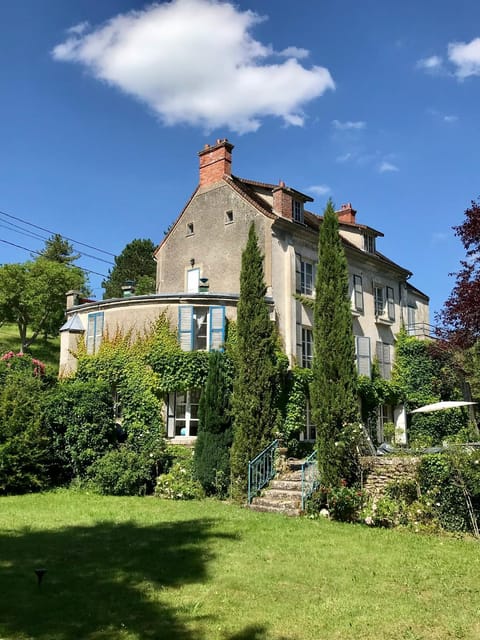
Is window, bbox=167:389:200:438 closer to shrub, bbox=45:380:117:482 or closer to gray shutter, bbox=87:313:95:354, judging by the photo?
shrub, bbox=45:380:117:482

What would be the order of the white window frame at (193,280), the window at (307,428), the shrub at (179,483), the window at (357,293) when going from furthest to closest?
the window at (357,293) < the white window frame at (193,280) < the window at (307,428) < the shrub at (179,483)

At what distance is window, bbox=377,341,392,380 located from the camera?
82.1 ft

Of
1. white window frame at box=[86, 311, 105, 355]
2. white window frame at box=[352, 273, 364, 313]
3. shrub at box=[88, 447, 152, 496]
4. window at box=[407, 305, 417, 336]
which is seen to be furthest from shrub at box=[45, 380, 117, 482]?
window at box=[407, 305, 417, 336]

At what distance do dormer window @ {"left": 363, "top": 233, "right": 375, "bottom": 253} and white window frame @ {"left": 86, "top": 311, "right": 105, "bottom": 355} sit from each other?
1308 centimetres

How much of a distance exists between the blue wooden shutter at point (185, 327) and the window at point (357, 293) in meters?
8.57

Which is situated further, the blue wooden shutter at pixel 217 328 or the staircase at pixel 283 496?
the blue wooden shutter at pixel 217 328

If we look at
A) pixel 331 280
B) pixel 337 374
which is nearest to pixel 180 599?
pixel 337 374

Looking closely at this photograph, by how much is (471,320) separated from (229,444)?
8.34 m

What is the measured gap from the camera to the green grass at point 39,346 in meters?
40.5

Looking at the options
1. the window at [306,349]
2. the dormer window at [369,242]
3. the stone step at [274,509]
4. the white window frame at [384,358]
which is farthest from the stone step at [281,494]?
the dormer window at [369,242]

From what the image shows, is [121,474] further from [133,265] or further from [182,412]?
[133,265]

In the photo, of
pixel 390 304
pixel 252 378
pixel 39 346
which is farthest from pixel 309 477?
pixel 39 346

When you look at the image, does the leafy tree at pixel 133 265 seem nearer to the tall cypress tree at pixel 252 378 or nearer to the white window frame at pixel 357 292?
the white window frame at pixel 357 292

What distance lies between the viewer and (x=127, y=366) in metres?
18.9
